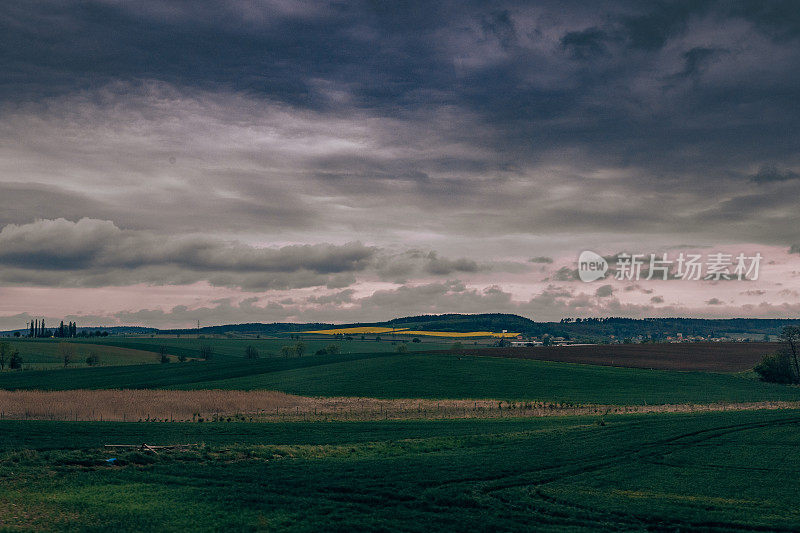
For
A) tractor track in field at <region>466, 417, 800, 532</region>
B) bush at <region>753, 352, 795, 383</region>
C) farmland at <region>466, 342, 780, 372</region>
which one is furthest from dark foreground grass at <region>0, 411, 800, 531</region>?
farmland at <region>466, 342, 780, 372</region>

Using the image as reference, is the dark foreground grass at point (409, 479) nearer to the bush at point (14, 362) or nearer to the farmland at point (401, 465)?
the farmland at point (401, 465)

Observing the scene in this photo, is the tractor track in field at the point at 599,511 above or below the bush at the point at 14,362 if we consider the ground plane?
above

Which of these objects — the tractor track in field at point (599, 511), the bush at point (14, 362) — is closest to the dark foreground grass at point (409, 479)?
the tractor track in field at point (599, 511)

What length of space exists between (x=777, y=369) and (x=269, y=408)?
81937 millimetres

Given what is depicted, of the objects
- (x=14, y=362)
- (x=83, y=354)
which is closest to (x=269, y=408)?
(x=14, y=362)

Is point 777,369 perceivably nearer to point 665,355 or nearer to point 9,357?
point 665,355

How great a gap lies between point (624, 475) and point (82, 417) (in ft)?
168

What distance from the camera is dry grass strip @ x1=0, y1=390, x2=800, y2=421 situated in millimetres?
61719

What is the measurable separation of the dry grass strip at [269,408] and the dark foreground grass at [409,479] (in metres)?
14.2

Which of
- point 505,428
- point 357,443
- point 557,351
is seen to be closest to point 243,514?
point 357,443

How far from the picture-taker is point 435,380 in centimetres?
9738

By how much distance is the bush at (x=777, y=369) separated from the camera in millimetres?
98375

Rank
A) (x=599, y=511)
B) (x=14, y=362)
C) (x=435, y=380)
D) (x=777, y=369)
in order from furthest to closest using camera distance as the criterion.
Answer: (x=14, y=362) < (x=777, y=369) < (x=435, y=380) < (x=599, y=511)

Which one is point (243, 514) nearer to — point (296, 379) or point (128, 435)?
point (128, 435)
